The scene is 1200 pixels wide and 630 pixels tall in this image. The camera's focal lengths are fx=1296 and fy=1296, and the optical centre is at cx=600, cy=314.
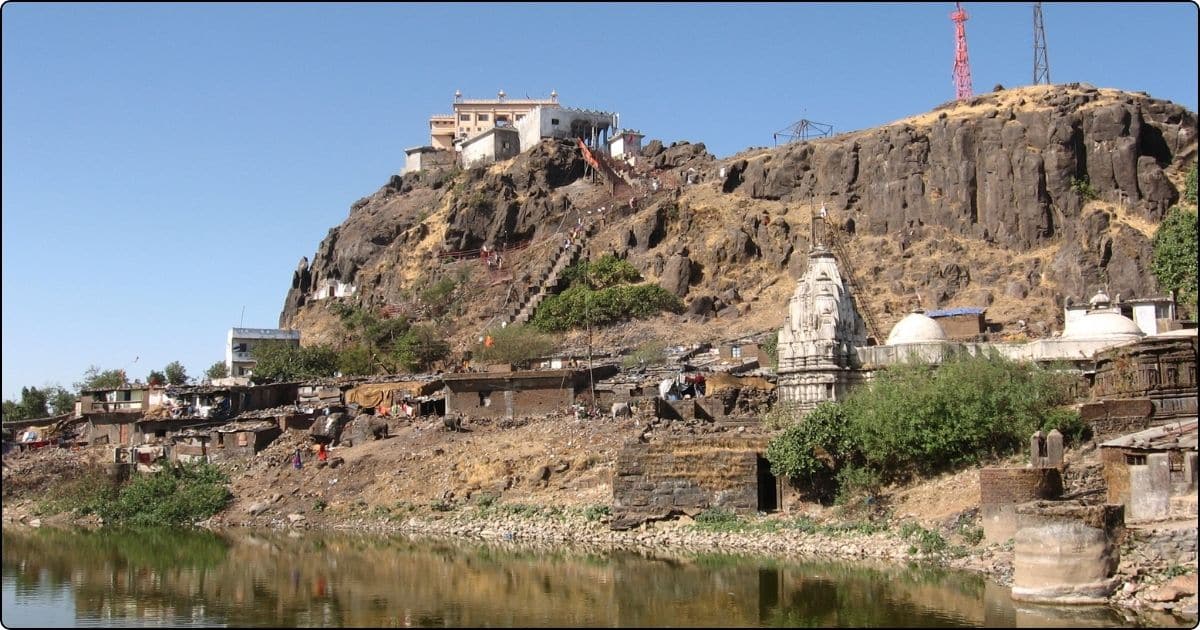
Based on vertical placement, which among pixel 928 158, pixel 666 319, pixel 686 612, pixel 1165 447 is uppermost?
pixel 928 158

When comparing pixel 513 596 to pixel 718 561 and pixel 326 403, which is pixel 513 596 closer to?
pixel 718 561

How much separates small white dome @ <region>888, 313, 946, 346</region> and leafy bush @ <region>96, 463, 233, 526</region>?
73.9 feet

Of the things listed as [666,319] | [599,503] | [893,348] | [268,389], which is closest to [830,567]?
[599,503]

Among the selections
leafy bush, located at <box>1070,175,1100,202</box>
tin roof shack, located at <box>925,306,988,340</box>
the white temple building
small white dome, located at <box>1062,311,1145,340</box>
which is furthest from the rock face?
the white temple building

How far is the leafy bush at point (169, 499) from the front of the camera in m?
42.2

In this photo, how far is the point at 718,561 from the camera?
96.2ft

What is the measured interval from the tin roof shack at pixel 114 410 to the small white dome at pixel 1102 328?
3769 centimetres

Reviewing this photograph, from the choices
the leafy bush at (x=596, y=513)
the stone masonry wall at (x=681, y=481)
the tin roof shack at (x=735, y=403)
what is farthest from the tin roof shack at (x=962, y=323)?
the leafy bush at (x=596, y=513)

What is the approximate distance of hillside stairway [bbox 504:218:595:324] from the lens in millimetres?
76438

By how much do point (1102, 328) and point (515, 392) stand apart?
19762mm

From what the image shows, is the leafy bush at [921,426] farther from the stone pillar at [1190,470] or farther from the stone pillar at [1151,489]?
the stone pillar at [1190,470]

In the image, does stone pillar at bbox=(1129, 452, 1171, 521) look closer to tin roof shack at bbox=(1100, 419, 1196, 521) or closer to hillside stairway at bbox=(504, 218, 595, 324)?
tin roof shack at bbox=(1100, 419, 1196, 521)

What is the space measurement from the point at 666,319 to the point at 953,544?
41965mm

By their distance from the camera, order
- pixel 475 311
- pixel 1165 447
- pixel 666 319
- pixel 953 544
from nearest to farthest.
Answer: pixel 1165 447 < pixel 953 544 < pixel 666 319 < pixel 475 311
